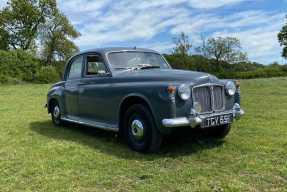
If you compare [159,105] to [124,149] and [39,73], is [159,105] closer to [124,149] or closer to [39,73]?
[124,149]

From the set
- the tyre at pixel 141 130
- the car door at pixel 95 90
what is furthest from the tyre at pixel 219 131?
the car door at pixel 95 90

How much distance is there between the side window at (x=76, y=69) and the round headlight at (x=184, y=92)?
306cm

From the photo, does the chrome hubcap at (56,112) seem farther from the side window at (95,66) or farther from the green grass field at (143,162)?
the side window at (95,66)

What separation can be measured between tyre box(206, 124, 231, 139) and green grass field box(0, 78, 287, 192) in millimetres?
140

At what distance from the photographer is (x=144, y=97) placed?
6215 mm

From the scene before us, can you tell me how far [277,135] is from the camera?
24.3 ft

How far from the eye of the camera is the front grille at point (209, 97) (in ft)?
20.0

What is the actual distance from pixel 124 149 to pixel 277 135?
9.57 ft

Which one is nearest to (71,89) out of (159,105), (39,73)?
(159,105)

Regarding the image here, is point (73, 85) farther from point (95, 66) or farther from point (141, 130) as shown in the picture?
point (141, 130)

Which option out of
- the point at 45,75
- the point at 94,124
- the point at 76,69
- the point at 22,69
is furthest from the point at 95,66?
the point at 22,69

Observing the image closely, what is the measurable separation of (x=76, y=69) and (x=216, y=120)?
3.62 meters

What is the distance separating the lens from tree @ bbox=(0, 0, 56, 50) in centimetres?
5119

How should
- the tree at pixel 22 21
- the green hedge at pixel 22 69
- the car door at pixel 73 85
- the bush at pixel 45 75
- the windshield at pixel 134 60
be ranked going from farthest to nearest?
the tree at pixel 22 21
the bush at pixel 45 75
the green hedge at pixel 22 69
the car door at pixel 73 85
the windshield at pixel 134 60
